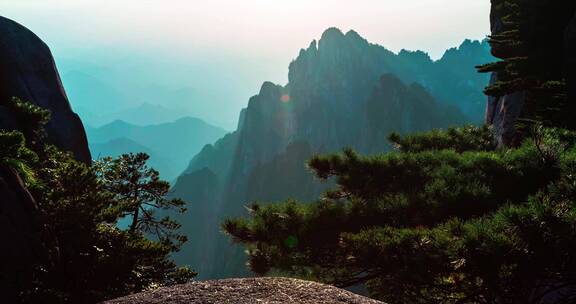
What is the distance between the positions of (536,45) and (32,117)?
1009 inches

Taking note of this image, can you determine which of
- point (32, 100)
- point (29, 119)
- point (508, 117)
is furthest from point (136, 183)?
point (508, 117)

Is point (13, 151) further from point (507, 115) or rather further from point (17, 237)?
point (507, 115)

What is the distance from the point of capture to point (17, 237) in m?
10.9

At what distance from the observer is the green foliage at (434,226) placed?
23.1ft

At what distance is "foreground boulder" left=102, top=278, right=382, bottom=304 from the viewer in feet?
23.4

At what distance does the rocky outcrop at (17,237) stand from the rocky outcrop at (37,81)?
42.3 feet

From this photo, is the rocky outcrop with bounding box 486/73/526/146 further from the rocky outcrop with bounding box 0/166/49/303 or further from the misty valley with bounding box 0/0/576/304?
the rocky outcrop with bounding box 0/166/49/303

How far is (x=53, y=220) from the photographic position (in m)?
11.8

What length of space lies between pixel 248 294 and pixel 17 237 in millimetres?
7210

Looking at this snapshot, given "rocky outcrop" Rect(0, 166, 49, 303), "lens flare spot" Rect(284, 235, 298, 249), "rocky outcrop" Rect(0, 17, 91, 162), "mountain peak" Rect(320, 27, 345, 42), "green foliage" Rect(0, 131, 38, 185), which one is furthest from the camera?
"mountain peak" Rect(320, 27, 345, 42)

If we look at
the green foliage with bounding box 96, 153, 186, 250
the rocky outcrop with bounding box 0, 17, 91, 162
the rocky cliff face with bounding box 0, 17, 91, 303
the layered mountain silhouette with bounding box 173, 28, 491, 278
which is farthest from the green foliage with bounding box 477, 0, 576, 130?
the layered mountain silhouette with bounding box 173, 28, 491, 278

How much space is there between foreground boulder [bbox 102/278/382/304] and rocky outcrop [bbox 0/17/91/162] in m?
19.0

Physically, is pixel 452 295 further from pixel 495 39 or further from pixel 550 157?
pixel 495 39

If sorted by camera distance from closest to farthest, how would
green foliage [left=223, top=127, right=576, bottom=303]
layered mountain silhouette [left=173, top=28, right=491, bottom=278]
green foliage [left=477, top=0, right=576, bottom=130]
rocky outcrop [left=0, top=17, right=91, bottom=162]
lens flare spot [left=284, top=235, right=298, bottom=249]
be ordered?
1. green foliage [left=223, top=127, right=576, bottom=303]
2. lens flare spot [left=284, top=235, right=298, bottom=249]
3. green foliage [left=477, top=0, right=576, bottom=130]
4. rocky outcrop [left=0, top=17, right=91, bottom=162]
5. layered mountain silhouette [left=173, top=28, right=491, bottom=278]
